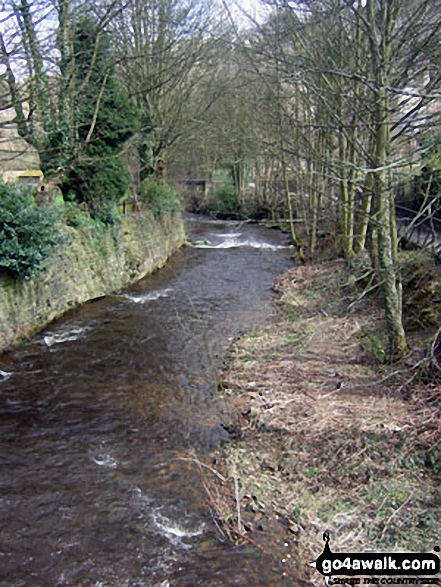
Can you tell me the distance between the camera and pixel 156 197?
20125mm

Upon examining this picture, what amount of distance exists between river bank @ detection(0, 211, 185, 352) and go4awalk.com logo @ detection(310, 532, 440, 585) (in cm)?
776

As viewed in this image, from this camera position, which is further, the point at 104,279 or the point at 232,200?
the point at 232,200

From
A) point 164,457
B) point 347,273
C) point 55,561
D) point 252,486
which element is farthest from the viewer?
point 347,273

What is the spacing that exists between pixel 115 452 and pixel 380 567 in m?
3.41

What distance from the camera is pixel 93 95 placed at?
13.3m

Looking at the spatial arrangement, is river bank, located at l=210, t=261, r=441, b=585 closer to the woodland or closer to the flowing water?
the flowing water

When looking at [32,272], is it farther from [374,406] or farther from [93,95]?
[374,406]

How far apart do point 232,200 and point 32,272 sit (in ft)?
91.2

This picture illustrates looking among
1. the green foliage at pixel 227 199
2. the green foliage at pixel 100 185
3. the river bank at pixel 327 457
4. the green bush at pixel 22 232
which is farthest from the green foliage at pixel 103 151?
the green foliage at pixel 227 199

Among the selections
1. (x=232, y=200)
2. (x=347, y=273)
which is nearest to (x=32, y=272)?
(x=347, y=273)

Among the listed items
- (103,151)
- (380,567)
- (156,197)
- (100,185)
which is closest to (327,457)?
(380,567)

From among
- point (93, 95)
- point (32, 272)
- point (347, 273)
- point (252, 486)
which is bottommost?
point (252, 486)

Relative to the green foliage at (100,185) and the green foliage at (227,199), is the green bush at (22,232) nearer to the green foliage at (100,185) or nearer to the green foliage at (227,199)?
the green foliage at (100,185)

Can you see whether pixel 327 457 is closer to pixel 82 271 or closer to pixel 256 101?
pixel 82 271
